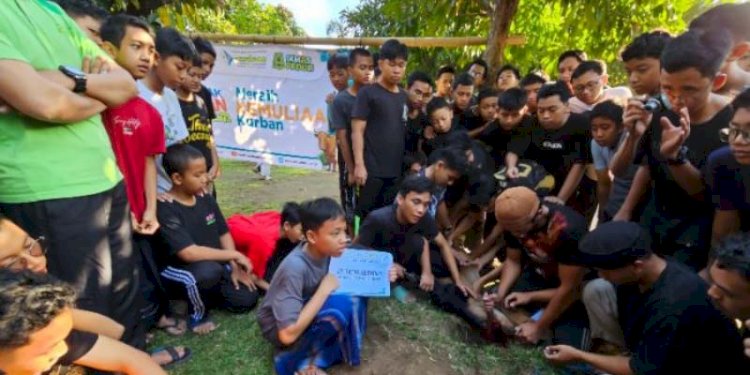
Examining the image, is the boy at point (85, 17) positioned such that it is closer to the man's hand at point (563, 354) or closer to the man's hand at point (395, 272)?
the man's hand at point (395, 272)

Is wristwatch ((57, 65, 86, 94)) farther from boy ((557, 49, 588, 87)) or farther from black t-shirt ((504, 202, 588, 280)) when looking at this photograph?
boy ((557, 49, 588, 87))

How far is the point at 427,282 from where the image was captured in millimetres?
3211

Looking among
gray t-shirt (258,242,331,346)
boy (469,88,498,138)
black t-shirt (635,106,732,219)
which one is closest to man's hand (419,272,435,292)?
gray t-shirt (258,242,331,346)

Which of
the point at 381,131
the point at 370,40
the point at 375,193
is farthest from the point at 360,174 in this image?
the point at 370,40

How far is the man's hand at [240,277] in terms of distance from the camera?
10.3 feet

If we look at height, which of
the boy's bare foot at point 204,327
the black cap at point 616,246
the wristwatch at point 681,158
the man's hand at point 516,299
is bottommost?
the boy's bare foot at point 204,327

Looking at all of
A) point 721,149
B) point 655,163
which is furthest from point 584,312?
point 721,149

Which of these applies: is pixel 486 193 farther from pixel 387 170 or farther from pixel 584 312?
pixel 584 312

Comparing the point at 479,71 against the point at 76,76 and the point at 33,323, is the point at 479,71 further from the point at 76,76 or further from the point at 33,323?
the point at 33,323

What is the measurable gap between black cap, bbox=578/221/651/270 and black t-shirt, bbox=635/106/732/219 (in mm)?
618

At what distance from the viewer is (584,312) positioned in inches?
112

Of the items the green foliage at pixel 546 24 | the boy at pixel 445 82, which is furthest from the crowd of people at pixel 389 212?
the green foliage at pixel 546 24

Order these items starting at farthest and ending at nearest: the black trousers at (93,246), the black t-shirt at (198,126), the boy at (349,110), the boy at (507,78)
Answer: the boy at (507,78) → the boy at (349,110) → the black t-shirt at (198,126) → the black trousers at (93,246)

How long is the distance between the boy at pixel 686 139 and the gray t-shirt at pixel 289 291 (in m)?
1.75
